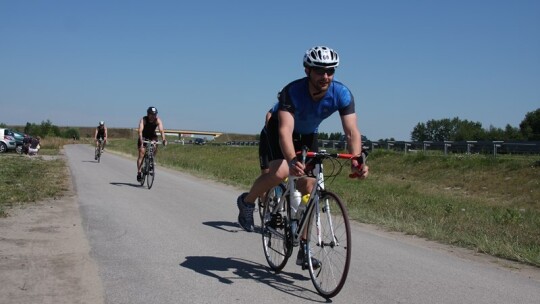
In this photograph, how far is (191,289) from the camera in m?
5.26

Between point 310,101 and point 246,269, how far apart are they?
6.38ft

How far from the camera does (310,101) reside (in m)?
5.45

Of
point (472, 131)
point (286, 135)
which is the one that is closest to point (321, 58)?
point (286, 135)

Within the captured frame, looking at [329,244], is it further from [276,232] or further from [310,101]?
[310,101]

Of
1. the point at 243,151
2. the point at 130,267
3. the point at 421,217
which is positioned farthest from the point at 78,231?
the point at 243,151

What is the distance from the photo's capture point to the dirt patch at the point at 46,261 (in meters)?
4.96

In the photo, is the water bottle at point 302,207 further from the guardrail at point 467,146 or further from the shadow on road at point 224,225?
the guardrail at point 467,146

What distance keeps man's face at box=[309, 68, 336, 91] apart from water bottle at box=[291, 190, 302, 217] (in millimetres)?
1027

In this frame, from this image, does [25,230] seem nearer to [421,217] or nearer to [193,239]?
[193,239]

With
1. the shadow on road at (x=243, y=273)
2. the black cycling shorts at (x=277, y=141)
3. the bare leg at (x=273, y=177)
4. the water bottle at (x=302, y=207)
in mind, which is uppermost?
the black cycling shorts at (x=277, y=141)

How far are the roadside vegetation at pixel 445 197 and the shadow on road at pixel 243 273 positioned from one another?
311cm

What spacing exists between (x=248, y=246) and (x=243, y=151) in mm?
44894

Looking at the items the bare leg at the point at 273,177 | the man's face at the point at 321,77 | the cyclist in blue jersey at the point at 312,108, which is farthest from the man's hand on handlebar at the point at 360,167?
the bare leg at the point at 273,177

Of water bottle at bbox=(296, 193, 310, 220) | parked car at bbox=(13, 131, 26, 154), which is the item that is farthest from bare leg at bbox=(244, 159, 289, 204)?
parked car at bbox=(13, 131, 26, 154)
